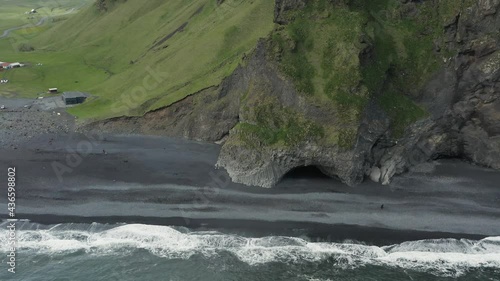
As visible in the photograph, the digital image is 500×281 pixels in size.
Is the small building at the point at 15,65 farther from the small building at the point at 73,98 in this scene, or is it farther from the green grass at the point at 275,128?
the green grass at the point at 275,128

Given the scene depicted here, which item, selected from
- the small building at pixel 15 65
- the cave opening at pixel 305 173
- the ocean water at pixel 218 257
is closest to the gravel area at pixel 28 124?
the ocean water at pixel 218 257

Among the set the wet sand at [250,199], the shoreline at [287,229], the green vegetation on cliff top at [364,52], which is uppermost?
the green vegetation on cliff top at [364,52]

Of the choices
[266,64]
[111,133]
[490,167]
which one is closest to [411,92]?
[490,167]

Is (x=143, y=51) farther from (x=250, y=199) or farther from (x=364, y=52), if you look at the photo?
(x=250, y=199)

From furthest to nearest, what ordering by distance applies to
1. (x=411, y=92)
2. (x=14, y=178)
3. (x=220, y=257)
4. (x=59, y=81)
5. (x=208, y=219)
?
(x=59, y=81)
(x=411, y=92)
(x=14, y=178)
(x=208, y=219)
(x=220, y=257)

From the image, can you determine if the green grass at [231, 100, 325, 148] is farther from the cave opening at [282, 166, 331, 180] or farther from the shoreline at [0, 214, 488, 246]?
the shoreline at [0, 214, 488, 246]

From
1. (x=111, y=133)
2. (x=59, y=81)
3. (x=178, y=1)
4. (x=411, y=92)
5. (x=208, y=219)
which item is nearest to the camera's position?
(x=208, y=219)

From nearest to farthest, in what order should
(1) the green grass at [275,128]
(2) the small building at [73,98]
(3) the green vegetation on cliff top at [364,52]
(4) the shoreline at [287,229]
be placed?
1. (4) the shoreline at [287,229]
2. (1) the green grass at [275,128]
3. (3) the green vegetation on cliff top at [364,52]
4. (2) the small building at [73,98]

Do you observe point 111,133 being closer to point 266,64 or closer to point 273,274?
point 266,64
